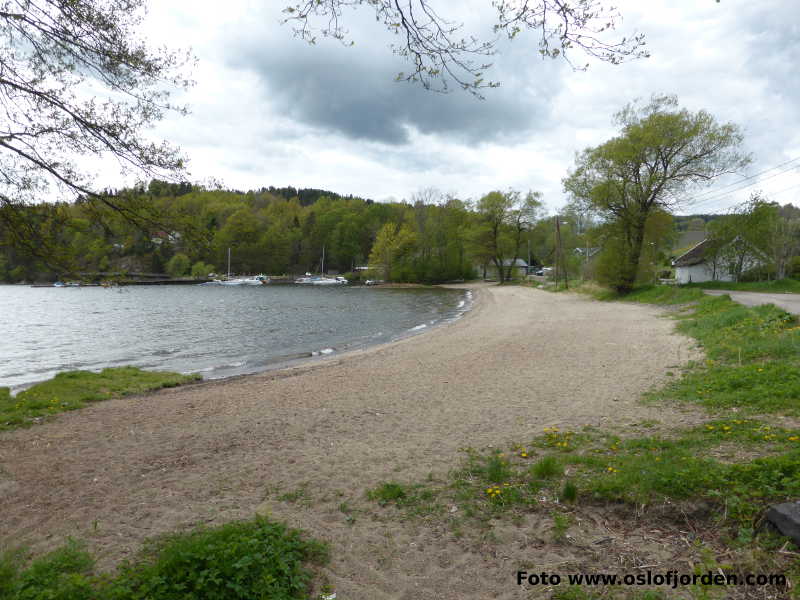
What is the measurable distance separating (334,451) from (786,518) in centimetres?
527

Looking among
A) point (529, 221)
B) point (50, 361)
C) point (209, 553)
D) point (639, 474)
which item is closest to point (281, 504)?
point (209, 553)

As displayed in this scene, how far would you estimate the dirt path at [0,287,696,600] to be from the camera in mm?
4008

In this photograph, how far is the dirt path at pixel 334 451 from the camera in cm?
401

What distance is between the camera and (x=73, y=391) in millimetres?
11742

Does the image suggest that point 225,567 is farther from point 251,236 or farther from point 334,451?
point 251,236

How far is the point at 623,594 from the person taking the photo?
325 cm

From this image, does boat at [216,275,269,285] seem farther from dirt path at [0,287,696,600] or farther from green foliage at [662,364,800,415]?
green foliage at [662,364,800,415]

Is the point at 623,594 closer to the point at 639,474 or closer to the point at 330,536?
the point at 639,474

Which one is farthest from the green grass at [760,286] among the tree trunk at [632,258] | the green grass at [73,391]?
the green grass at [73,391]

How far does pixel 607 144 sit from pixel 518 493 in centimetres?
3387

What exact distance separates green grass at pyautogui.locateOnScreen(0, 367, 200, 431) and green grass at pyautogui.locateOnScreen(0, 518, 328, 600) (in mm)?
6742

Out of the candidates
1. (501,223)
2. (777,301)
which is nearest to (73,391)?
(777,301)

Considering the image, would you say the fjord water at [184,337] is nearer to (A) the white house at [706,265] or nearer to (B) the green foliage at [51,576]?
(B) the green foliage at [51,576]

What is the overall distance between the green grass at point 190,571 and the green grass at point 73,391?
6742 millimetres
